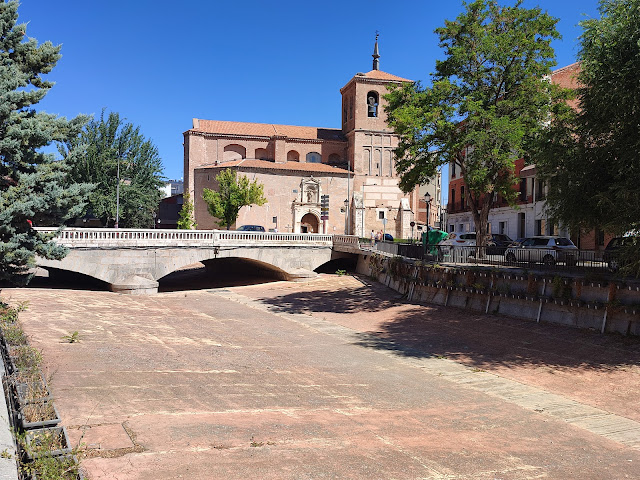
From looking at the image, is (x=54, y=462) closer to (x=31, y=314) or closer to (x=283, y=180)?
(x=31, y=314)

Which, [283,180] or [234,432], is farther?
[283,180]

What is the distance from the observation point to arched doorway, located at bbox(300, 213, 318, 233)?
60.2m

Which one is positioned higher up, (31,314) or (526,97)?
(526,97)

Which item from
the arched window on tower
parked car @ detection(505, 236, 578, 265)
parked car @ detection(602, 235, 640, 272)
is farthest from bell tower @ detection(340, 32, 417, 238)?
parked car @ detection(602, 235, 640, 272)

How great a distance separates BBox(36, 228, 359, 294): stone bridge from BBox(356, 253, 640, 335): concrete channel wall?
1049cm

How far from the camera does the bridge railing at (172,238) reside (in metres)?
30.1

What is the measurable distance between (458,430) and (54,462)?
7184 mm

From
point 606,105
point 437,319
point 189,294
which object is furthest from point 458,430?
point 189,294

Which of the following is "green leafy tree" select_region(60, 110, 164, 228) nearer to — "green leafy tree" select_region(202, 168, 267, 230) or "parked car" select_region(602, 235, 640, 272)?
"green leafy tree" select_region(202, 168, 267, 230)

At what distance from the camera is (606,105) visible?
645 inches

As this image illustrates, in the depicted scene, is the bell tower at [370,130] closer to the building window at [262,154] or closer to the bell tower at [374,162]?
the bell tower at [374,162]

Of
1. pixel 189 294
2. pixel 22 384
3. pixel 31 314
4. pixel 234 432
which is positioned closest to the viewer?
pixel 22 384

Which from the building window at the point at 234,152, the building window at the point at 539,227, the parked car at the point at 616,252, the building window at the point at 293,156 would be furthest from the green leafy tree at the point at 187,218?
the parked car at the point at 616,252

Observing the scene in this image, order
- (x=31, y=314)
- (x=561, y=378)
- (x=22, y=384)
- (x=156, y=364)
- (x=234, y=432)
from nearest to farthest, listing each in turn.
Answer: (x=22, y=384) → (x=234, y=432) → (x=156, y=364) → (x=561, y=378) → (x=31, y=314)
